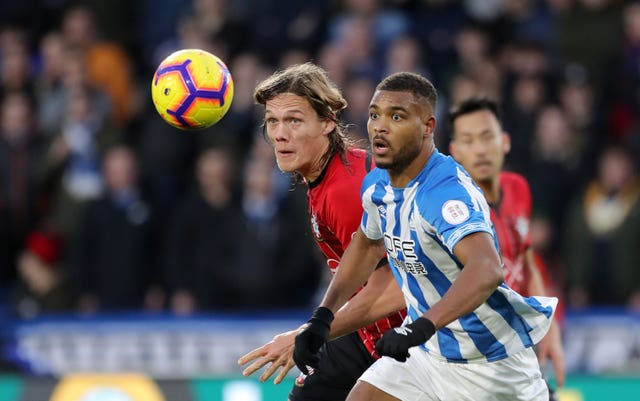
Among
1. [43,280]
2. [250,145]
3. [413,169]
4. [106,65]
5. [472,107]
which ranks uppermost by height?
[106,65]

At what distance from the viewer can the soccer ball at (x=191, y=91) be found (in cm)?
568

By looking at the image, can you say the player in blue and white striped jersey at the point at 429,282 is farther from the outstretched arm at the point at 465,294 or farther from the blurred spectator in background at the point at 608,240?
the blurred spectator in background at the point at 608,240

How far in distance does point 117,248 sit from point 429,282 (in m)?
6.01

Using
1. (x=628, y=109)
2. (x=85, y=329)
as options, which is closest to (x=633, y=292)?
(x=628, y=109)

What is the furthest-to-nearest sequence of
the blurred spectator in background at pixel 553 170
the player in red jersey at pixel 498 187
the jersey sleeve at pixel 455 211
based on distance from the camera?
the blurred spectator in background at pixel 553 170, the player in red jersey at pixel 498 187, the jersey sleeve at pixel 455 211

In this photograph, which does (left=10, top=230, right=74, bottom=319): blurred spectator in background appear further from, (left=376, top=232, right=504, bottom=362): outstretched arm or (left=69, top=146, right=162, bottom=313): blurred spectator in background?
(left=376, top=232, right=504, bottom=362): outstretched arm

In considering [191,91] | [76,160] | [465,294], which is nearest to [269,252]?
[76,160]

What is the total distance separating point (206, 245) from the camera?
1023 centimetres

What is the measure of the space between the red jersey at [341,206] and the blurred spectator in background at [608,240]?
4.86 meters

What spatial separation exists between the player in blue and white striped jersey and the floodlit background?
4535 mm

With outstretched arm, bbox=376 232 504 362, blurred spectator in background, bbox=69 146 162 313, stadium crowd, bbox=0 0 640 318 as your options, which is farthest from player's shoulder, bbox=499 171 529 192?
blurred spectator in background, bbox=69 146 162 313

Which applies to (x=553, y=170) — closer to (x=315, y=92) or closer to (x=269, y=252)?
(x=269, y=252)

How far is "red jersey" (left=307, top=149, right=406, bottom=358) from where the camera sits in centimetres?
538

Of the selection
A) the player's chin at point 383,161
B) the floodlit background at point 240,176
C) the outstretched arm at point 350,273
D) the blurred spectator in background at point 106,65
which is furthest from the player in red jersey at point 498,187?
the blurred spectator in background at point 106,65
